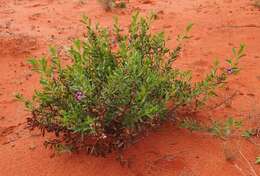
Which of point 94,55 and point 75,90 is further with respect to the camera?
point 94,55

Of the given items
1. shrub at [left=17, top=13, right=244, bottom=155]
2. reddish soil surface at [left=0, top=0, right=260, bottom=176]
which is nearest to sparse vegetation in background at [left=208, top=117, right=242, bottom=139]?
reddish soil surface at [left=0, top=0, right=260, bottom=176]

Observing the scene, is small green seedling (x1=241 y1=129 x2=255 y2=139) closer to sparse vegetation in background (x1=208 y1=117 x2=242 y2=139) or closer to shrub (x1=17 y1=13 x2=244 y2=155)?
sparse vegetation in background (x1=208 y1=117 x2=242 y2=139)

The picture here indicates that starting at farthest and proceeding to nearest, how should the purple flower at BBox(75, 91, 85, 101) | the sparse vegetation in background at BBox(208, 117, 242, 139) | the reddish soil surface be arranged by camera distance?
the sparse vegetation in background at BBox(208, 117, 242, 139) < the reddish soil surface < the purple flower at BBox(75, 91, 85, 101)

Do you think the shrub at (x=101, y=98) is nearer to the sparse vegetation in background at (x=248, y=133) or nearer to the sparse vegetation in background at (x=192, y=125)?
the sparse vegetation in background at (x=192, y=125)

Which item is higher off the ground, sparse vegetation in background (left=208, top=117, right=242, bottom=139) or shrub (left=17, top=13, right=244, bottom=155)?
shrub (left=17, top=13, right=244, bottom=155)

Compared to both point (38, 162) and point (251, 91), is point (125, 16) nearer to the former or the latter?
point (251, 91)

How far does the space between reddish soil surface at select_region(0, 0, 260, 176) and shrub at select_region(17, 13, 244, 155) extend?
147 mm

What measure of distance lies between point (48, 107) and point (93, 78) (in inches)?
16.9

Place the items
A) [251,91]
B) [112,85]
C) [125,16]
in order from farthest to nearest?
[125,16] → [251,91] → [112,85]

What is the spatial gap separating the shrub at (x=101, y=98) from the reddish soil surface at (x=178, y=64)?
0.48 ft

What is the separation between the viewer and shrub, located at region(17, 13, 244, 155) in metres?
2.54

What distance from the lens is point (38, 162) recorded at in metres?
2.90

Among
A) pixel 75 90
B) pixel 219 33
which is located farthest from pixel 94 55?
pixel 219 33

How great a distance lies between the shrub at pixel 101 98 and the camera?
2541mm
